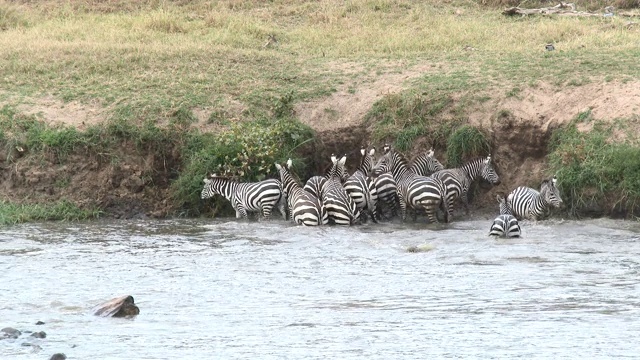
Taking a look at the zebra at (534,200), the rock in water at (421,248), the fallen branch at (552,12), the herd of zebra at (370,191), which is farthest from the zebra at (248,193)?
the fallen branch at (552,12)

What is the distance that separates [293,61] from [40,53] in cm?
382

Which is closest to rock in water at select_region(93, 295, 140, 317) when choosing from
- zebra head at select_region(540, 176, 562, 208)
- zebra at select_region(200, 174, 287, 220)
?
zebra at select_region(200, 174, 287, 220)

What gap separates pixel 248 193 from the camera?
14344mm

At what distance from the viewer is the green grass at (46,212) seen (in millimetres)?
14203

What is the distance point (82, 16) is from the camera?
68.4 feet

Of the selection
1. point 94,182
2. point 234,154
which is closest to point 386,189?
point 234,154

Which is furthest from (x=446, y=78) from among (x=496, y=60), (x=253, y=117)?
(x=253, y=117)

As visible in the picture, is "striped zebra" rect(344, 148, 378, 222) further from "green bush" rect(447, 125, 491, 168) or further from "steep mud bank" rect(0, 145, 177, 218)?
"steep mud bank" rect(0, 145, 177, 218)

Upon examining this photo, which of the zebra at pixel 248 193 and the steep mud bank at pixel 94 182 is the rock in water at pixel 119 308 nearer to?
the zebra at pixel 248 193

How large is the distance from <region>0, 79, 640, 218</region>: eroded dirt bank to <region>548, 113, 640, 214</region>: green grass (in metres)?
0.42

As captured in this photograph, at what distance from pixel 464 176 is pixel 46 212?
5217 mm

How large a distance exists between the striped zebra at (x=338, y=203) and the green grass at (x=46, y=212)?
295 cm

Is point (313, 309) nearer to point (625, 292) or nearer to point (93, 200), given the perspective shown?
point (625, 292)

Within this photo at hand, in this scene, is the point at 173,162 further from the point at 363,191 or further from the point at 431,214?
the point at 431,214
